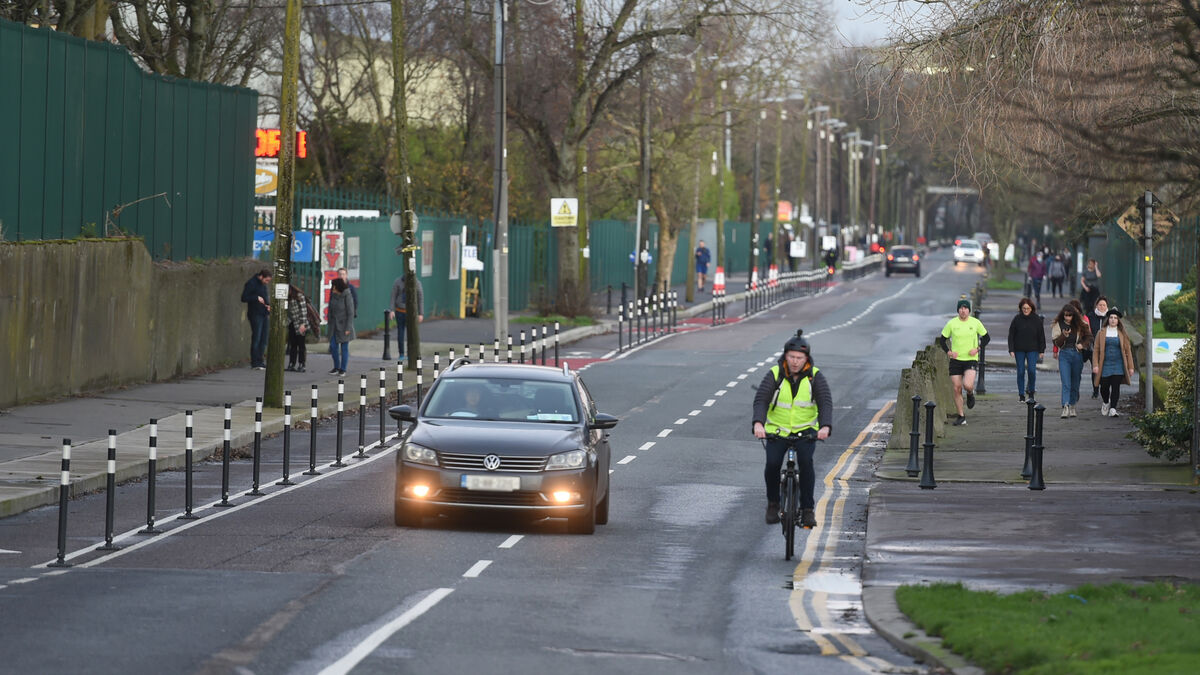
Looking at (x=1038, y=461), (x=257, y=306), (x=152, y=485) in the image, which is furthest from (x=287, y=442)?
(x=257, y=306)

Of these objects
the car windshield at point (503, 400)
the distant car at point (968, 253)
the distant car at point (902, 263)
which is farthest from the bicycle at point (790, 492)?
the distant car at point (968, 253)

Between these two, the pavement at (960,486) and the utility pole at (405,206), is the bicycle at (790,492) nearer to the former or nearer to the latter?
the pavement at (960,486)

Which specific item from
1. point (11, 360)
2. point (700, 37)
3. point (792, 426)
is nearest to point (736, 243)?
point (700, 37)

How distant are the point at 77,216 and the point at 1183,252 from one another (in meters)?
28.0

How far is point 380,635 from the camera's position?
36.6ft

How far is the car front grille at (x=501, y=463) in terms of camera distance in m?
15.8

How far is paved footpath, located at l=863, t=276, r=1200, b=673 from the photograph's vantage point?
13.8 metres

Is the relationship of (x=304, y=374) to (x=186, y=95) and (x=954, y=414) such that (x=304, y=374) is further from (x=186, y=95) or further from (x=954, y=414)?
(x=954, y=414)

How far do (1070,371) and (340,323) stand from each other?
12.1 meters

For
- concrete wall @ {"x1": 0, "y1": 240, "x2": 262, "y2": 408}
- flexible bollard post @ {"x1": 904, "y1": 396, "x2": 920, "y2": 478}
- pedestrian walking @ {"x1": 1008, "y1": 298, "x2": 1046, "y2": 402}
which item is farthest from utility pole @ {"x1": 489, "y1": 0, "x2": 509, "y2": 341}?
flexible bollard post @ {"x1": 904, "y1": 396, "x2": 920, "y2": 478}

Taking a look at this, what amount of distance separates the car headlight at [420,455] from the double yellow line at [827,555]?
3.05 m

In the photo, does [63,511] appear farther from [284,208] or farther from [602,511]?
[284,208]

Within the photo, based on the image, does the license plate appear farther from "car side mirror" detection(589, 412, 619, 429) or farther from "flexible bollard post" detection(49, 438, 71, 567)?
"flexible bollard post" detection(49, 438, 71, 567)

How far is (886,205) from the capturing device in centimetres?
18150
